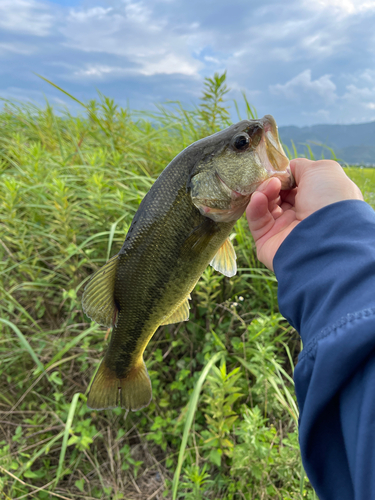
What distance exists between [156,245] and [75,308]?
1929mm

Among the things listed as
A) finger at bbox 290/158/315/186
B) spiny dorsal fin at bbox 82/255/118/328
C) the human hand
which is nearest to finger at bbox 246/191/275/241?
the human hand

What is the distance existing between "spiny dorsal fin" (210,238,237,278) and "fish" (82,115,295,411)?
0.12 meters

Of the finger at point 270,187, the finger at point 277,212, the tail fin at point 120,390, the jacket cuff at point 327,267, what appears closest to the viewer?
the jacket cuff at point 327,267

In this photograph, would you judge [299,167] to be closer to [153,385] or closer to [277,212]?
[277,212]

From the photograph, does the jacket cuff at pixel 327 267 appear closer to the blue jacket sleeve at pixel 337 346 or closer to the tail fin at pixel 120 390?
the blue jacket sleeve at pixel 337 346

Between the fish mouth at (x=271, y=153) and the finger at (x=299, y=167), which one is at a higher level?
the fish mouth at (x=271, y=153)

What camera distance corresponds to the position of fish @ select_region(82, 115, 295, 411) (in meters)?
1.35

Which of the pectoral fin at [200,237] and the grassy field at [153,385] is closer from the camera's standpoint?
the pectoral fin at [200,237]

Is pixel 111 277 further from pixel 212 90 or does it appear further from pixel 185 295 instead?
pixel 212 90

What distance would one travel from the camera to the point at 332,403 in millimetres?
908

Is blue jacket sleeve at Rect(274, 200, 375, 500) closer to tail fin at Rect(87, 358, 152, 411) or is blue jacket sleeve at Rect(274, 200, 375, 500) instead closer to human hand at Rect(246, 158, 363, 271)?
human hand at Rect(246, 158, 363, 271)

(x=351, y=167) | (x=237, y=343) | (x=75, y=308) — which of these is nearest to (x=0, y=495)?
(x=75, y=308)

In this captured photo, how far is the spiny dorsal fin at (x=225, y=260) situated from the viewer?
1.53 m

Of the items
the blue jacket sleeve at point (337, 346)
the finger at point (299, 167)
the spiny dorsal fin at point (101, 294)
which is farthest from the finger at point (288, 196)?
the spiny dorsal fin at point (101, 294)
